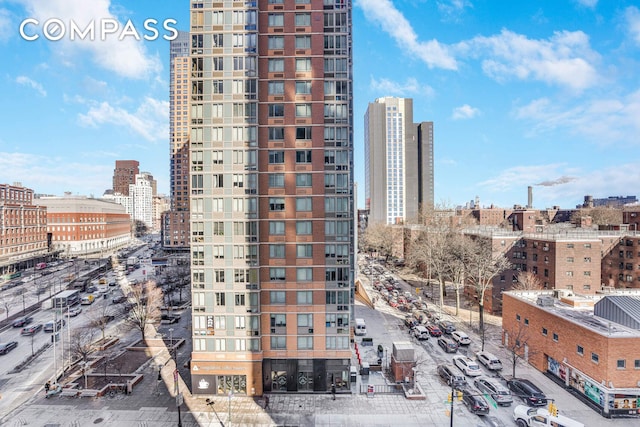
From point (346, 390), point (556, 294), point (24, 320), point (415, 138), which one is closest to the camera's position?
point (346, 390)

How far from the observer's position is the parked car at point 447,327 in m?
45.8

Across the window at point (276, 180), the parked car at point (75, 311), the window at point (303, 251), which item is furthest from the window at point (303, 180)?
the parked car at point (75, 311)

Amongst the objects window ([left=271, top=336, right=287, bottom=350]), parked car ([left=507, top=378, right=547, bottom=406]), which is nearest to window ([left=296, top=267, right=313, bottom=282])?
window ([left=271, top=336, right=287, bottom=350])

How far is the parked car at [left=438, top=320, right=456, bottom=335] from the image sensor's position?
45781 millimetres

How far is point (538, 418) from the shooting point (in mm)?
24281

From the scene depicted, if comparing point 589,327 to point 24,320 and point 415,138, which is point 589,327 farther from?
point 415,138

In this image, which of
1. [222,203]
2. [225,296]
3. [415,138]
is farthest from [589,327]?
[415,138]

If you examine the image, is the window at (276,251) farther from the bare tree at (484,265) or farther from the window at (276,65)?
the bare tree at (484,265)

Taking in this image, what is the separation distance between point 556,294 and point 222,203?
40081mm

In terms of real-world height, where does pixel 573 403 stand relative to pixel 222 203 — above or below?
below

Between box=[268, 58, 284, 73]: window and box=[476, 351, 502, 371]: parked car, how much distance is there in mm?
36401

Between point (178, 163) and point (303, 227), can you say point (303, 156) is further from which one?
point (178, 163)

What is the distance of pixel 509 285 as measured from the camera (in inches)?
2265

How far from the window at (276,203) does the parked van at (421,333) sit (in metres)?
26.7
